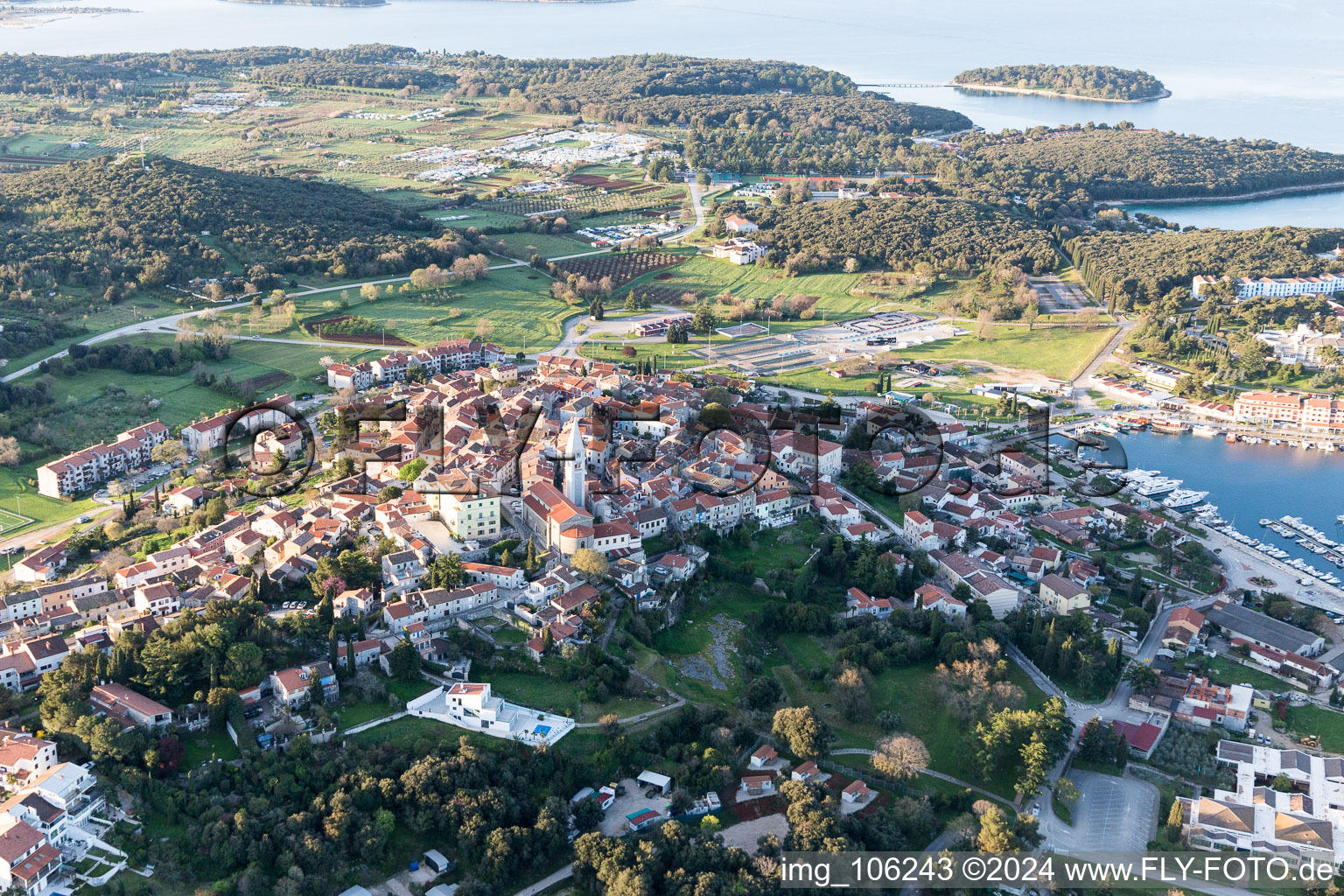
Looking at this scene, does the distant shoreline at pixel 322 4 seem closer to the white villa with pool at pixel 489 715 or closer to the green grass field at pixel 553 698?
the green grass field at pixel 553 698

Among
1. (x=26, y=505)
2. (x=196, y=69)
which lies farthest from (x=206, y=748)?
(x=196, y=69)

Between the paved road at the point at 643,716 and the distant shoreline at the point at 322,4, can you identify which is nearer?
the paved road at the point at 643,716

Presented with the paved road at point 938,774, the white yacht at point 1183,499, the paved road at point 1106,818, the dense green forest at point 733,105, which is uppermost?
the dense green forest at point 733,105

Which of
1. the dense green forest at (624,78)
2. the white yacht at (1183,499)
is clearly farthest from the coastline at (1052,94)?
the white yacht at (1183,499)

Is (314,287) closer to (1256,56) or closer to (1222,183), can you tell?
(1222,183)

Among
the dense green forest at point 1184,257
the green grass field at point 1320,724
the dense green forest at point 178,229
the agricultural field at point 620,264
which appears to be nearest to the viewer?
the green grass field at point 1320,724

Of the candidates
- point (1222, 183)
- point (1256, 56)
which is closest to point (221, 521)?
point (1222, 183)

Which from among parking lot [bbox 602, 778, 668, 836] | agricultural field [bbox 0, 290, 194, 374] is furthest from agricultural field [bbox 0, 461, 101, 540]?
parking lot [bbox 602, 778, 668, 836]
